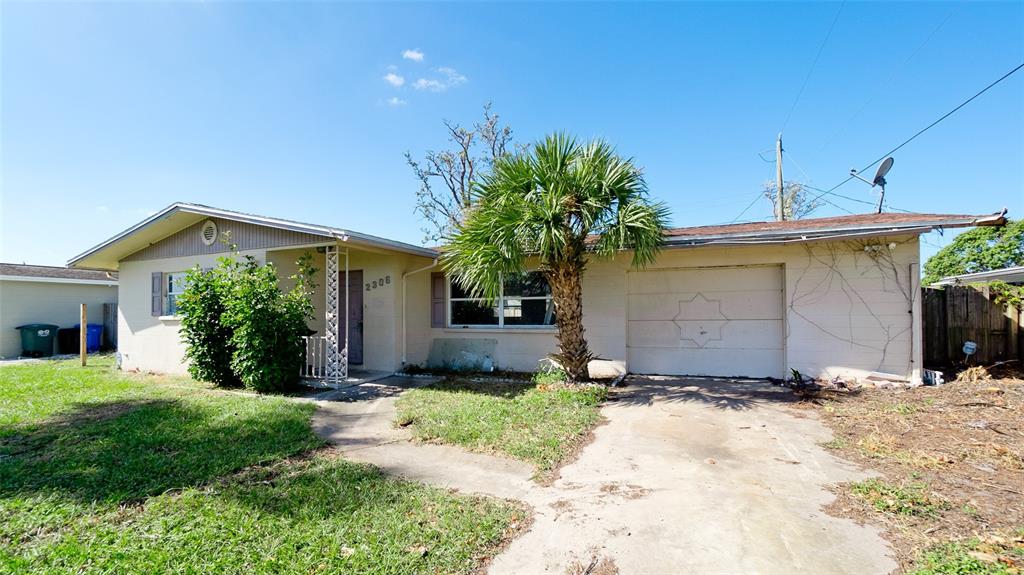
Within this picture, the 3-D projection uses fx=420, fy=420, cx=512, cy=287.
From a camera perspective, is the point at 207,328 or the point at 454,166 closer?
the point at 207,328

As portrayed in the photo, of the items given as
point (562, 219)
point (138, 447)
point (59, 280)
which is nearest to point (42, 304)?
point (59, 280)

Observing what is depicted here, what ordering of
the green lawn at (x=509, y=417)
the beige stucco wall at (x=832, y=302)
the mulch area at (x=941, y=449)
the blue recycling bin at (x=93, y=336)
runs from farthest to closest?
the blue recycling bin at (x=93, y=336)
the beige stucco wall at (x=832, y=302)
the green lawn at (x=509, y=417)
the mulch area at (x=941, y=449)

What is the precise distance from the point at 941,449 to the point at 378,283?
942cm

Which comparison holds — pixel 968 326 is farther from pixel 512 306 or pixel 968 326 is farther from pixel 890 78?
pixel 512 306

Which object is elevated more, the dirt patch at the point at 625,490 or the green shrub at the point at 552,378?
the green shrub at the point at 552,378

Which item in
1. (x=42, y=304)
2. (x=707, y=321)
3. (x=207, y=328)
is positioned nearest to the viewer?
(x=207, y=328)

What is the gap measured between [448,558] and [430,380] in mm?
6440

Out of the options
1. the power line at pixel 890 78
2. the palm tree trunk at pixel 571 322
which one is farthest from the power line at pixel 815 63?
the palm tree trunk at pixel 571 322

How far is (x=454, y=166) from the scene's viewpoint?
22203 millimetres

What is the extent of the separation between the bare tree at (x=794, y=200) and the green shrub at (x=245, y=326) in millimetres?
23161

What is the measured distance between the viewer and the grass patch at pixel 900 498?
3.01 metres

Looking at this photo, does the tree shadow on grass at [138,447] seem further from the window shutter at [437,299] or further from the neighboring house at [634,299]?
the window shutter at [437,299]

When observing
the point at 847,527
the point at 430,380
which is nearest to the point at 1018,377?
the point at 847,527

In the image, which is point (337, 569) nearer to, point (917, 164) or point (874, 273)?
point (874, 273)
